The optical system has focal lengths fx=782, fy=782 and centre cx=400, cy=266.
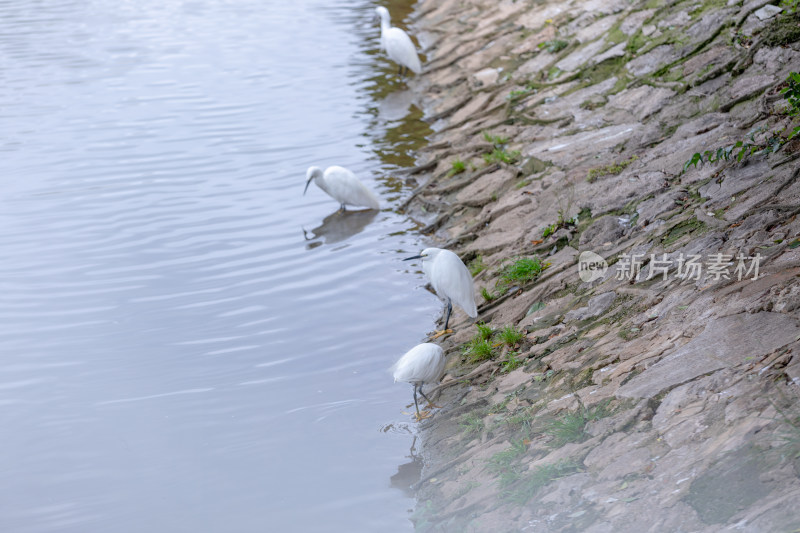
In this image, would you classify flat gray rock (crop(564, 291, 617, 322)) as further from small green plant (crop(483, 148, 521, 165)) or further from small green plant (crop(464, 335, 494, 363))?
small green plant (crop(483, 148, 521, 165))

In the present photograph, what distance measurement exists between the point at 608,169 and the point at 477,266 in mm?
1494

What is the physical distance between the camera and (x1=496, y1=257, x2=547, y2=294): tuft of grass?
6488 millimetres

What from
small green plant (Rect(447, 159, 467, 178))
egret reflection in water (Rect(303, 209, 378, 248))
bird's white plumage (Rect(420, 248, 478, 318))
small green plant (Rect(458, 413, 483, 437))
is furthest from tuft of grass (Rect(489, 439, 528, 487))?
small green plant (Rect(447, 159, 467, 178))

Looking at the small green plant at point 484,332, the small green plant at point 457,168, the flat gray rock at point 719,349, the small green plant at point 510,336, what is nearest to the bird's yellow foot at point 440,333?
the small green plant at point 484,332

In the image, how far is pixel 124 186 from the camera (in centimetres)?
1003

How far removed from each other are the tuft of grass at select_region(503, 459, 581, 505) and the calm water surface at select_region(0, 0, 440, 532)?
0.86m

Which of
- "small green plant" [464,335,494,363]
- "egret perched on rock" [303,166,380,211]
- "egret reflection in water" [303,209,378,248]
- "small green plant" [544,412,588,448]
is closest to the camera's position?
"small green plant" [544,412,588,448]

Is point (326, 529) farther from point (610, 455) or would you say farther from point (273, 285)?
point (273, 285)

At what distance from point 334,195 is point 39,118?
6110 millimetres

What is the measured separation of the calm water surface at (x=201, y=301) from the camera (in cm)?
495

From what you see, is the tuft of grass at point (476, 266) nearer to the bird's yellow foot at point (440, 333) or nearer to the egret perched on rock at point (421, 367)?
the bird's yellow foot at point (440, 333)

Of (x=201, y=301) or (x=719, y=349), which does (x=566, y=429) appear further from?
(x=201, y=301)

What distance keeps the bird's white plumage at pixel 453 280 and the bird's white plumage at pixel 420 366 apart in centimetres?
84

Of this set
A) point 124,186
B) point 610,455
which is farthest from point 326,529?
point 124,186
